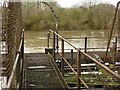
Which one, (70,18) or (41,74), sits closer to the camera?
(41,74)

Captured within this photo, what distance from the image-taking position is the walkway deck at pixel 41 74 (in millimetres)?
3142

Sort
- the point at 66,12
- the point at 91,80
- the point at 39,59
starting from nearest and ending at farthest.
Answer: the point at 91,80, the point at 39,59, the point at 66,12

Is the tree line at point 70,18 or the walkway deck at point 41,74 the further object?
the tree line at point 70,18

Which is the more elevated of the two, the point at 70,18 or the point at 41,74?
the point at 70,18

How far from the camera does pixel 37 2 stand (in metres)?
7.07

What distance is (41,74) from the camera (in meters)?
3.63

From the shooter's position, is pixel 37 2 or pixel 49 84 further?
pixel 37 2

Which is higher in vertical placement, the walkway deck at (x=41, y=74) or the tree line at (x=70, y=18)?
the tree line at (x=70, y=18)

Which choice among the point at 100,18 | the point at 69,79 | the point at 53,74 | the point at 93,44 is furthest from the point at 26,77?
the point at 100,18

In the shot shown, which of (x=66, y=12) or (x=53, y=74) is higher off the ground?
(x=66, y=12)

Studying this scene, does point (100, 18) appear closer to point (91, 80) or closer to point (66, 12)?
point (66, 12)

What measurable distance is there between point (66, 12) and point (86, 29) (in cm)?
76

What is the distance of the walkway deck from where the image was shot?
3.14 metres

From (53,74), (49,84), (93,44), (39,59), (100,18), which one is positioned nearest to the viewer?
(49,84)
